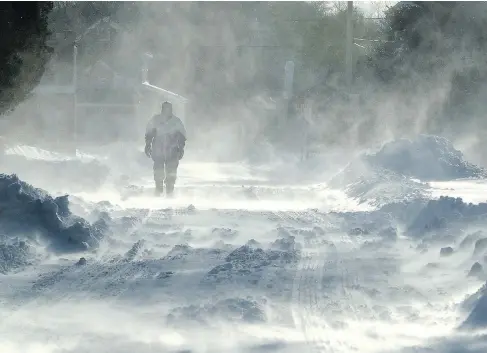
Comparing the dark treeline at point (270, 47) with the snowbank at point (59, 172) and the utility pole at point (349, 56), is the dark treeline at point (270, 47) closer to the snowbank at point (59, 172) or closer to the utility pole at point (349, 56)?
the snowbank at point (59, 172)

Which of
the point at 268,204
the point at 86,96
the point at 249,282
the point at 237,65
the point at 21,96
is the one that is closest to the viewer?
the point at 249,282

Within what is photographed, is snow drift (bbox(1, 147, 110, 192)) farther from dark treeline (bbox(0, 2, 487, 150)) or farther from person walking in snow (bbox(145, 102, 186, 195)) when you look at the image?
person walking in snow (bbox(145, 102, 186, 195))

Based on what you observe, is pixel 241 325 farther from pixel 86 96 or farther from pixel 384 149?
pixel 86 96

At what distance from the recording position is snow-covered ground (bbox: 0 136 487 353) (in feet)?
21.2

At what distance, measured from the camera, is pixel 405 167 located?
89.1 feet

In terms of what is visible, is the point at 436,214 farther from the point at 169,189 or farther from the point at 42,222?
the point at 169,189

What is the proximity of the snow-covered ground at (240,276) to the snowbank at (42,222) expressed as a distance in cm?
2

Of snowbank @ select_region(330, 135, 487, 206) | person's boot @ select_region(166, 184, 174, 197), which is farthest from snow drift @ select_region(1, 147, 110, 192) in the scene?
snowbank @ select_region(330, 135, 487, 206)

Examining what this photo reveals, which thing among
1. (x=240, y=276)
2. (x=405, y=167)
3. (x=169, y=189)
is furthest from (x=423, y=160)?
(x=240, y=276)

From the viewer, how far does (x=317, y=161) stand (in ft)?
120

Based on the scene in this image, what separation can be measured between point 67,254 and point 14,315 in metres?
3.50

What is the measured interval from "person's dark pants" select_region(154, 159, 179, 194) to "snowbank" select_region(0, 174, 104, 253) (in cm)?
585

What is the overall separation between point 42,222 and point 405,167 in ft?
55.2

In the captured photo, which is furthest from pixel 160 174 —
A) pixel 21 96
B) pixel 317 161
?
pixel 317 161
